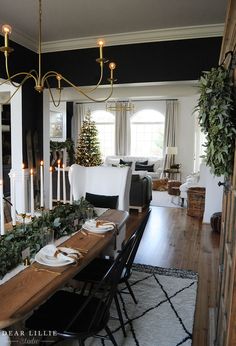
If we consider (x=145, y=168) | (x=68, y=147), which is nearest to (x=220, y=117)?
(x=145, y=168)

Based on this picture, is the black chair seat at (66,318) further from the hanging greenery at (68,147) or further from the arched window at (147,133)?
the arched window at (147,133)

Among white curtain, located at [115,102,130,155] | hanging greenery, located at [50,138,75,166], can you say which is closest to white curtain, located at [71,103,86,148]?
hanging greenery, located at [50,138,75,166]

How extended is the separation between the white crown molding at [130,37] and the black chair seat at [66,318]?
150 inches

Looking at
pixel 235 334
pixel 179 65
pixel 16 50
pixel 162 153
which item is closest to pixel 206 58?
pixel 179 65

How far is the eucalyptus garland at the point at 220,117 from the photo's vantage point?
1.61 meters

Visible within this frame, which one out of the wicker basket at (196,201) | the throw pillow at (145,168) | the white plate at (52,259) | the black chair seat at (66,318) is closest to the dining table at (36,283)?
the white plate at (52,259)

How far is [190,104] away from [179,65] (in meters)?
5.61

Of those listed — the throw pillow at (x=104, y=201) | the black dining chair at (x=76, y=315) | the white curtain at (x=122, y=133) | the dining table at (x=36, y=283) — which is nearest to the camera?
the dining table at (x=36, y=283)

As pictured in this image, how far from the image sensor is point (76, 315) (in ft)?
4.95

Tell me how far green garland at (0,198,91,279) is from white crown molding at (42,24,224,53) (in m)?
A: 2.94

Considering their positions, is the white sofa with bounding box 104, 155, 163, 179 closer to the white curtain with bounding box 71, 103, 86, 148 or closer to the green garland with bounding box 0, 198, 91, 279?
the white curtain with bounding box 71, 103, 86, 148

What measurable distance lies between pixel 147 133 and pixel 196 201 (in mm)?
5374

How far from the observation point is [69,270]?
1.59m

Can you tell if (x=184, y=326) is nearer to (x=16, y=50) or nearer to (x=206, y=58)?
(x=206, y=58)
